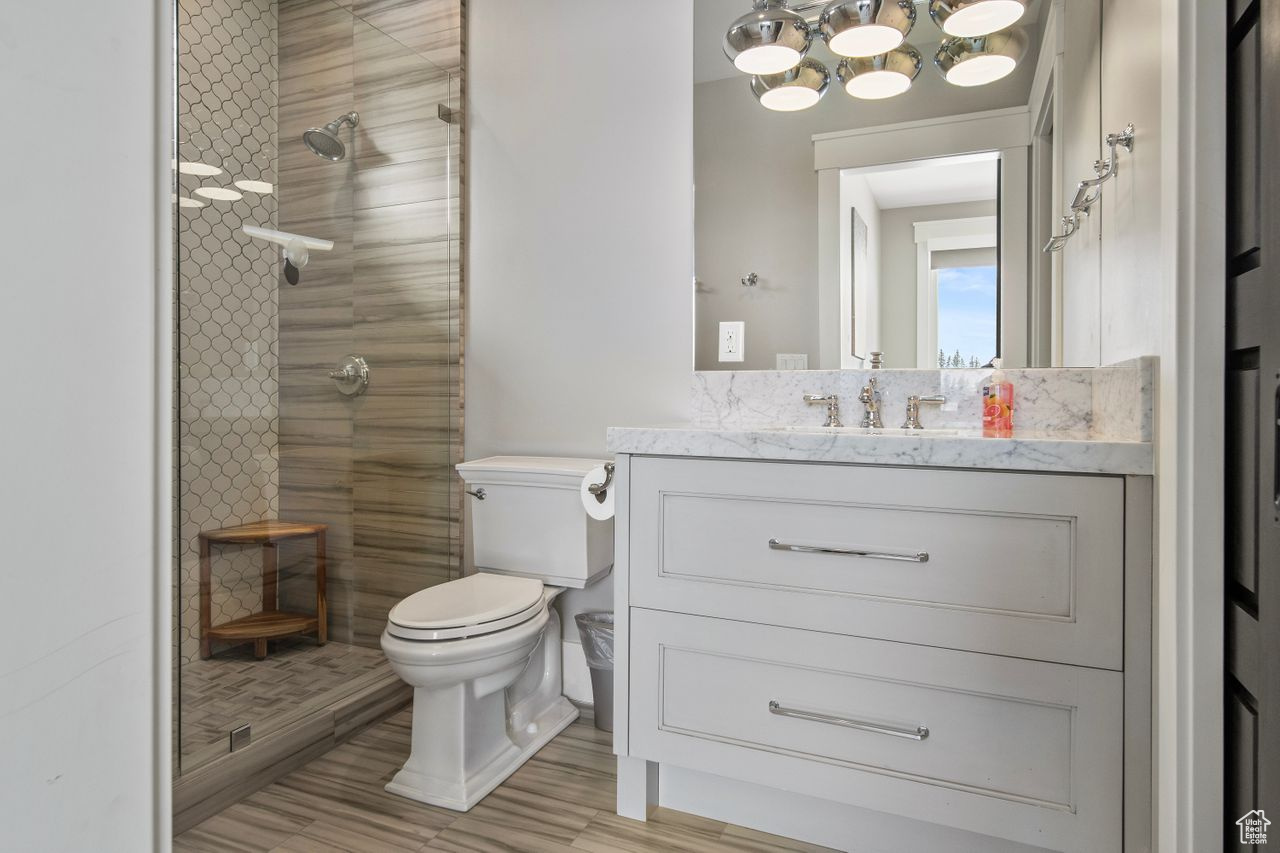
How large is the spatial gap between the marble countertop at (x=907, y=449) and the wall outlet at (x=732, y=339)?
62 cm

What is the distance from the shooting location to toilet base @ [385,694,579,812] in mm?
1763

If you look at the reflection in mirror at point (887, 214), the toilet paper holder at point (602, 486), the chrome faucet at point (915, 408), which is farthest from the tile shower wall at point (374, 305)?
the chrome faucet at point (915, 408)

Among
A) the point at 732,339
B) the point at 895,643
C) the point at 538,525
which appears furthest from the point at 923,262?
the point at 538,525

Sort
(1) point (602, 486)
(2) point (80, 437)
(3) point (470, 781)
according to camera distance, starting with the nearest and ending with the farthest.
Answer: (2) point (80, 437) → (3) point (470, 781) → (1) point (602, 486)

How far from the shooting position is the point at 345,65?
2289mm

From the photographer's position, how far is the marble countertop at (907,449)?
1270 mm

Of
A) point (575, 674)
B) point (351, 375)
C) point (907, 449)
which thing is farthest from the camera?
point (575, 674)

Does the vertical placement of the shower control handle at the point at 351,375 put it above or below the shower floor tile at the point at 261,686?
above

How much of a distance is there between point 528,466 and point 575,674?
73 centimetres

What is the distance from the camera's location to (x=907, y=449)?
55.3 inches

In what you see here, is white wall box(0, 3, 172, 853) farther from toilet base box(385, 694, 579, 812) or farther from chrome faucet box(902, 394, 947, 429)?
chrome faucet box(902, 394, 947, 429)

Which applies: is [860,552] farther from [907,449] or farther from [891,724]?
[891,724]

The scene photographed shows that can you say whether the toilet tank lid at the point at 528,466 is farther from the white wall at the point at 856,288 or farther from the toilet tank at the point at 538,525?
the white wall at the point at 856,288

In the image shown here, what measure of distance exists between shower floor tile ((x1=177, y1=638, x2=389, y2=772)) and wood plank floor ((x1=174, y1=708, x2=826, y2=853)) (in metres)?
0.17
